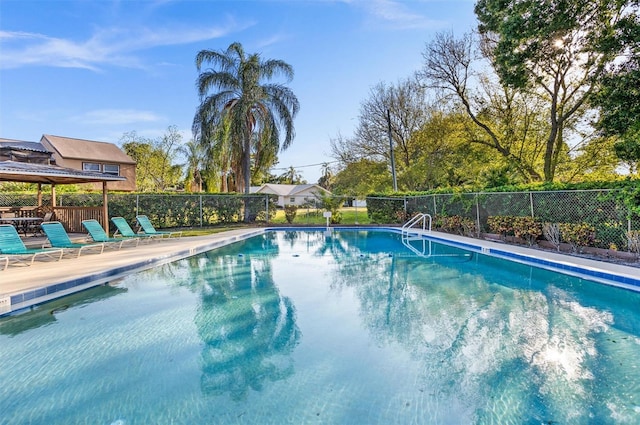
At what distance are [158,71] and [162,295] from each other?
1534 cm

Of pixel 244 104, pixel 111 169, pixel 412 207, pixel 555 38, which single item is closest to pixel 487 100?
pixel 555 38

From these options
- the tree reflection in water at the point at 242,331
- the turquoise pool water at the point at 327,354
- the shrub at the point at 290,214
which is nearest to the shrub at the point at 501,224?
the turquoise pool water at the point at 327,354

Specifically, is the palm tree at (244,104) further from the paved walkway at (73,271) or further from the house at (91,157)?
the house at (91,157)

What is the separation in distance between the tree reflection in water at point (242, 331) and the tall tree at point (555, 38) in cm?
1014

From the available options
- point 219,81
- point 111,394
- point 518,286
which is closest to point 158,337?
point 111,394

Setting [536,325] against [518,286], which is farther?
[518,286]

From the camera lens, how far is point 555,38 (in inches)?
467

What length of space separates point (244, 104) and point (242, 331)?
592 inches

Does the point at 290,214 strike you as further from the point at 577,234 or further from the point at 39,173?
the point at 577,234

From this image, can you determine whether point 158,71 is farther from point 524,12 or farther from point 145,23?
point 524,12

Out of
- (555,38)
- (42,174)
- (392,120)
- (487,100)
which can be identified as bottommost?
(42,174)

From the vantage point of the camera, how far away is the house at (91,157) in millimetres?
23375

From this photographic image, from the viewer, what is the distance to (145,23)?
12.9 metres

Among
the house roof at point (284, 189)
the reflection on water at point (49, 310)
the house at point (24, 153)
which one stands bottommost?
the reflection on water at point (49, 310)
